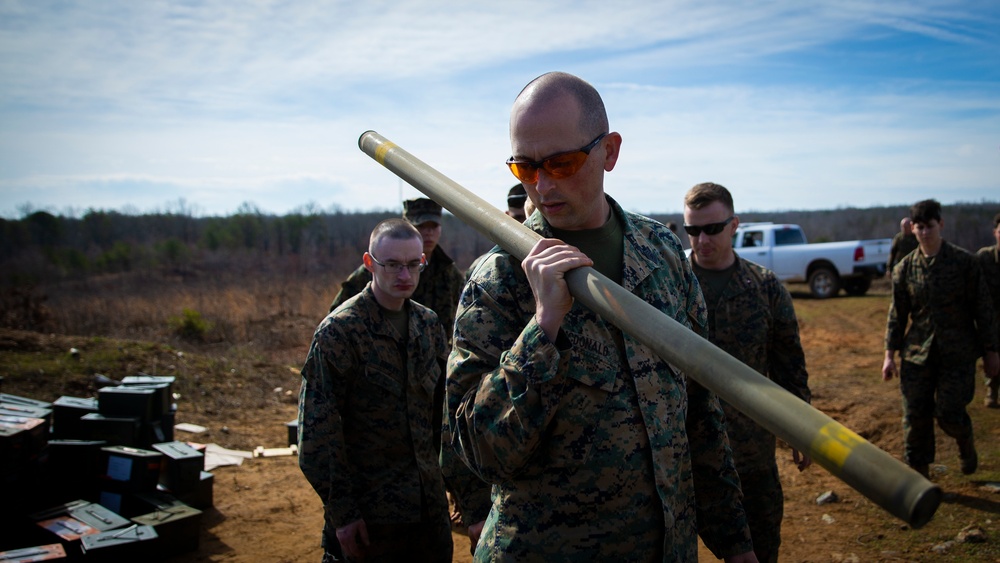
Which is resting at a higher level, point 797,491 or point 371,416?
point 371,416

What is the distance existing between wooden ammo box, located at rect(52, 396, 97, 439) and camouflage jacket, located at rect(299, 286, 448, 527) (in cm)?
435

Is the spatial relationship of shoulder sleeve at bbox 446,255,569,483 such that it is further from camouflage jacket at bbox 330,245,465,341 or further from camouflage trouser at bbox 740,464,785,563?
camouflage jacket at bbox 330,245,465,341

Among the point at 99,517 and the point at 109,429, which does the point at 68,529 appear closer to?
the point at 99,517

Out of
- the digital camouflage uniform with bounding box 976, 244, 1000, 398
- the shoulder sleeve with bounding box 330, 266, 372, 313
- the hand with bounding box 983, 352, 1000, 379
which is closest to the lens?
the shoulder sleeve with bounding box 330, 266, 372, 313

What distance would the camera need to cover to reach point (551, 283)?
183 cm

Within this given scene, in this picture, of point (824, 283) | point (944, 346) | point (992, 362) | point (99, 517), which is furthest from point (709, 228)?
point (824, 283)

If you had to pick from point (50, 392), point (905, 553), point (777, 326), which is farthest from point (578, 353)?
point (50, 392)

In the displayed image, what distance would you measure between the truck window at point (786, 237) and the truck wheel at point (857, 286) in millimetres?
2020

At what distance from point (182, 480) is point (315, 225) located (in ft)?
161

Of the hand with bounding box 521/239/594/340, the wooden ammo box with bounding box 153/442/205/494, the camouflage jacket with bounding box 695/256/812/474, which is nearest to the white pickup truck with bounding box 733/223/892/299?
the camouflage jacket with bounding box 695/256/812/474

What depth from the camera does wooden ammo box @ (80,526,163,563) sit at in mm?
5012

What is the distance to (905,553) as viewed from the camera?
5156 millimetres

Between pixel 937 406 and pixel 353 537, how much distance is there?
232 inches

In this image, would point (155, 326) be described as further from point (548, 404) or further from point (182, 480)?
point (548, 404)
